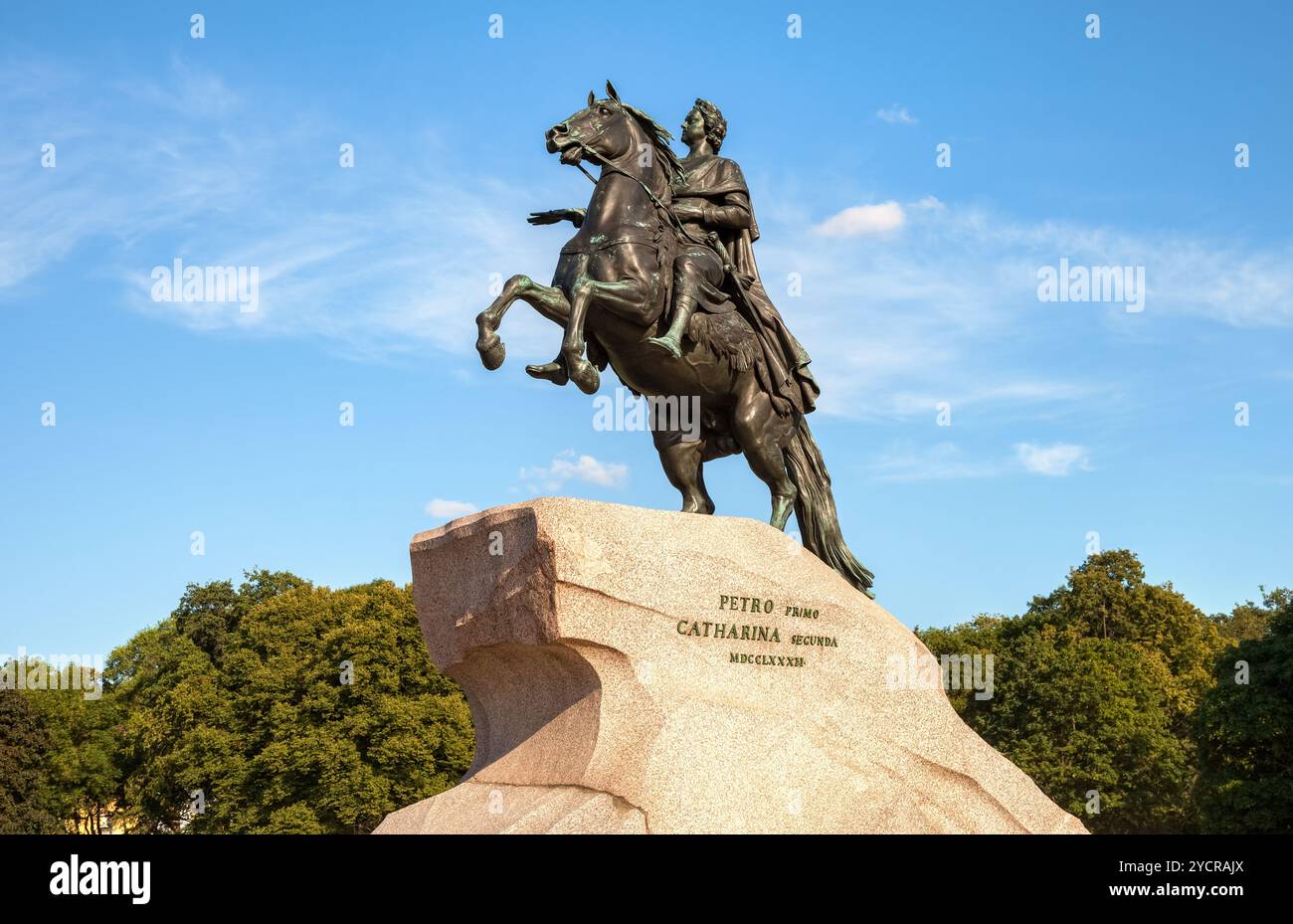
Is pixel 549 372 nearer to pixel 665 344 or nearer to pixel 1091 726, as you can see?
pixel 665 344

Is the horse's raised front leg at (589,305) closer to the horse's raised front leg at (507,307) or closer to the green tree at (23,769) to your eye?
the horse's raised front leg at (507,307)

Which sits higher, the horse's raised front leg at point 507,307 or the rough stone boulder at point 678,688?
the horse's raised front leg at point 507,307

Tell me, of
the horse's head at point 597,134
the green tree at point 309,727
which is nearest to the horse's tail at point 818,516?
the horse's head at point 597,134

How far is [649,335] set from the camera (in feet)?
39.5

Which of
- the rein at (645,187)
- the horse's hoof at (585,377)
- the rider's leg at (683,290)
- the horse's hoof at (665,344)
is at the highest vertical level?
the rein at (645,187)

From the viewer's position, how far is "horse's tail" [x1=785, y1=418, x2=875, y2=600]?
1334 cm

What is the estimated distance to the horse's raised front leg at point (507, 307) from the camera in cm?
1069

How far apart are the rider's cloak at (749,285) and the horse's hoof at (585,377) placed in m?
2.53

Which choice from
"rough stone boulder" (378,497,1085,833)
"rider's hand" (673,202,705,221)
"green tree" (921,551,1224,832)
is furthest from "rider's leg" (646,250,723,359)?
"green tree" (921,551,1224,832)

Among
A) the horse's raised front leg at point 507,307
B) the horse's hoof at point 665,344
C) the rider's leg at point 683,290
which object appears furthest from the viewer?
the rider's leg at point 683,290

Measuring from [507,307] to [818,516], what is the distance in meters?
3.98

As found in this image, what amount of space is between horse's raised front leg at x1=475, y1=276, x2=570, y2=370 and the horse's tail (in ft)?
10.3

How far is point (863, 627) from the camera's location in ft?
38.0

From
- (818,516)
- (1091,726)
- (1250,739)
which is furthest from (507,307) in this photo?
(1091,726)
